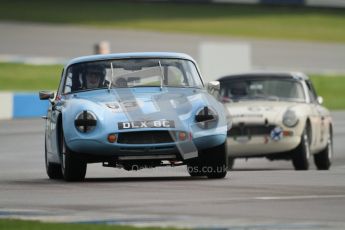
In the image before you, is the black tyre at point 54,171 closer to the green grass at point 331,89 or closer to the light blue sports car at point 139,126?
the light blue sports car at point 139,126

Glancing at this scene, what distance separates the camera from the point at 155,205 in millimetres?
9195

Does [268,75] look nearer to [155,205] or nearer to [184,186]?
[184,186]

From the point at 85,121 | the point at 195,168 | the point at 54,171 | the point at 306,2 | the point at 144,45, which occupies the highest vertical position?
the point at 85,121

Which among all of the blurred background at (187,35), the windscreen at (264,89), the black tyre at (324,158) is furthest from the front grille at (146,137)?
the blurred background at (187,35)

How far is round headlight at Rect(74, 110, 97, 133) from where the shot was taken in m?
11.4

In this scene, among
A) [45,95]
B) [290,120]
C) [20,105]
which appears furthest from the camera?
[20,105]

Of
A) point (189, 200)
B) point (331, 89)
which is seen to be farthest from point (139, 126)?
point (331, 89)

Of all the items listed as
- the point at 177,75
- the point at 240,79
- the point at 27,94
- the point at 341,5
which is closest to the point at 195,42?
the point at 341,5

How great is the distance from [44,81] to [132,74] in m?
21.0

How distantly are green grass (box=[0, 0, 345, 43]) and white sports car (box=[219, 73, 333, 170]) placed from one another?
24237 millimetres

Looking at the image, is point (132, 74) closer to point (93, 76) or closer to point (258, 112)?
point (93, 76)

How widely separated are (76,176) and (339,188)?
2627mm

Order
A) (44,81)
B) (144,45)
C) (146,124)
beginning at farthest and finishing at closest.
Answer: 1. (144,45)
2. (44,81)
3. (146,124)

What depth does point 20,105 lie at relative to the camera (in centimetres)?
2772
